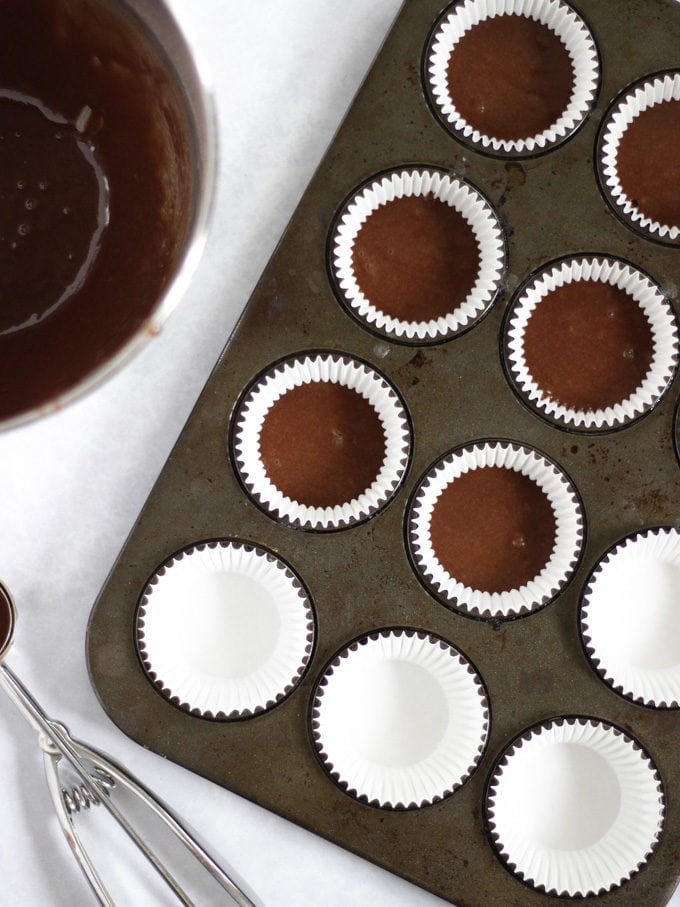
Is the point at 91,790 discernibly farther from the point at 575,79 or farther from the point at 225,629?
the point at 575,79

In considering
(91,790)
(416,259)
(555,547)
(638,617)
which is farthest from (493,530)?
(91,790)

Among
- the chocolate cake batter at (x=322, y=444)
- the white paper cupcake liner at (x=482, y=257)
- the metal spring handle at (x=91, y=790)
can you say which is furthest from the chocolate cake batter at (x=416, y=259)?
the metal spring handle at (x=91, y=790)

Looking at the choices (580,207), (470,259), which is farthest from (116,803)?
(580,207)

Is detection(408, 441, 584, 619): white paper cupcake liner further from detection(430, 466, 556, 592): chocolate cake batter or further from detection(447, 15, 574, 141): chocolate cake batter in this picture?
detection(447, 15, 574, 141): chocolate cake batter

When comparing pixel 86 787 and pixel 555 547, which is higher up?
pixel 555 547

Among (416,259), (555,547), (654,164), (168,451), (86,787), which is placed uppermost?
(654,164)
